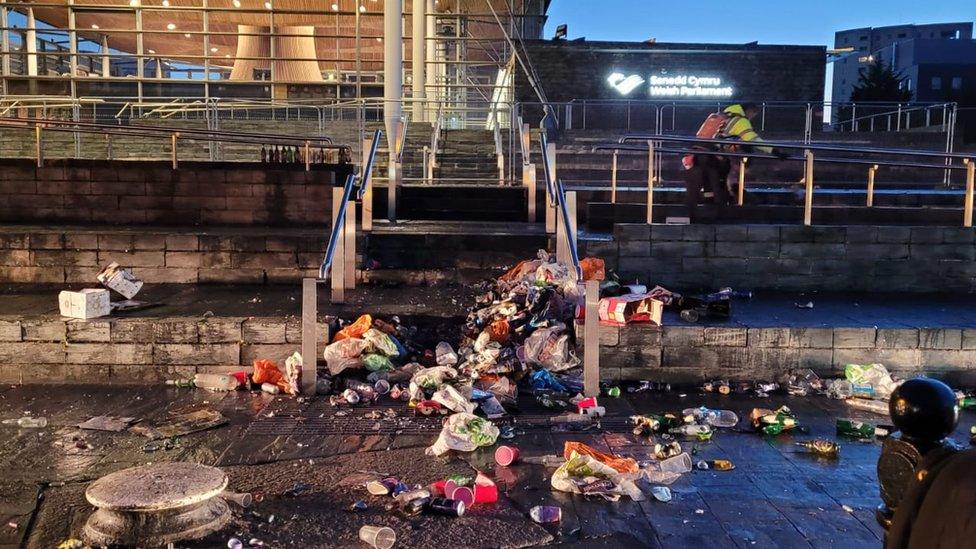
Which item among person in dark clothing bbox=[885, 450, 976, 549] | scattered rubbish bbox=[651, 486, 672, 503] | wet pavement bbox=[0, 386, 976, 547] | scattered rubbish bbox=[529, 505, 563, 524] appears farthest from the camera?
scattered rubbish bbox=[651, 486, 672, 503]

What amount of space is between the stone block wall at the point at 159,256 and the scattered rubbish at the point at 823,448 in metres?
5.66

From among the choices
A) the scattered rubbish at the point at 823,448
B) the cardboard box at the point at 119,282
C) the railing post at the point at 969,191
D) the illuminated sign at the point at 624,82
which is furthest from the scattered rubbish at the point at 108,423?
the illuminated sign at the point at 624,82

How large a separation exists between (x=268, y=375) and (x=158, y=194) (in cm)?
550

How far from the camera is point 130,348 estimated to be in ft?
20.8

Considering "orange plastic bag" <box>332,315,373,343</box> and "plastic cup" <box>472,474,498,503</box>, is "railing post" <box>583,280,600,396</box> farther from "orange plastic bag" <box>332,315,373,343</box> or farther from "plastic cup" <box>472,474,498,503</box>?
"plastic cup" <box>472,474,498,503</box>

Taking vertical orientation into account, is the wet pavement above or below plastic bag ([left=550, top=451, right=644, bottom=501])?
below

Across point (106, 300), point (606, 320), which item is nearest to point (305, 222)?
point (106, 300)

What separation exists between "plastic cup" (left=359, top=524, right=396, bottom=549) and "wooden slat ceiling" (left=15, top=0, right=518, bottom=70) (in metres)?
21.7

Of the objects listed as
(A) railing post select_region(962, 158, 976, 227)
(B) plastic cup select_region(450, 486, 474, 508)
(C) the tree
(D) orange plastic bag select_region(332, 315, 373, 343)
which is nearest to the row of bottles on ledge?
(D) orange plastic bag select_region(332, 315, 373, 343)

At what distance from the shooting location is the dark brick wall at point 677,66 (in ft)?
79.6

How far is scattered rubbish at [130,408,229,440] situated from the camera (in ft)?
16.3

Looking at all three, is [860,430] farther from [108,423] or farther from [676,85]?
[676,85]

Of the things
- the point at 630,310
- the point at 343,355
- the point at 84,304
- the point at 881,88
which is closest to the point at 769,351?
the point at 630,310

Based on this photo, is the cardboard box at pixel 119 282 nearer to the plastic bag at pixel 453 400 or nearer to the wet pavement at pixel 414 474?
the wet pavement at pixel 414 474
